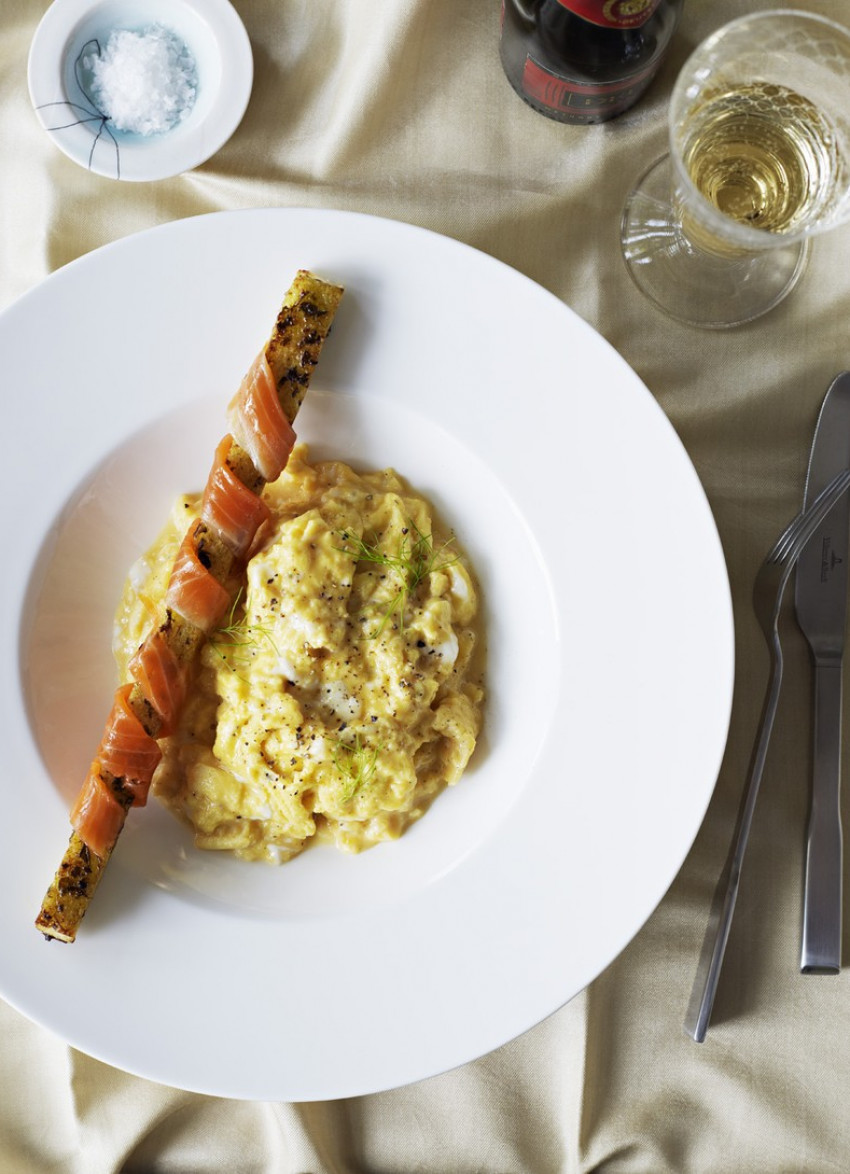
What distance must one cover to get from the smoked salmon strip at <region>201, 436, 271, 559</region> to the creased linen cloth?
3.28 ft

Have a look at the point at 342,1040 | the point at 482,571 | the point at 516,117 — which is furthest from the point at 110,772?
the point at 516,117

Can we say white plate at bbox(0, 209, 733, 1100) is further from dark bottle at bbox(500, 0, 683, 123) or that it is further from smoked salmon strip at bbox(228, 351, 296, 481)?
dark bottle at bbox(500, 0, 683, 123)

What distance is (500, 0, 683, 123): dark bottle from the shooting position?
2.78m

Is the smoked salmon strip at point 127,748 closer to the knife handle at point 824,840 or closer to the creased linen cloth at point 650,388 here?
the creased linen cloth at point 650,388

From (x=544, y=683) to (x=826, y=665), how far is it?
96cm

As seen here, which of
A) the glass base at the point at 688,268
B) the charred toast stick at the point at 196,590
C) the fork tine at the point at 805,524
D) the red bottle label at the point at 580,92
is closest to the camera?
the charred toast stick at the point at 196,590

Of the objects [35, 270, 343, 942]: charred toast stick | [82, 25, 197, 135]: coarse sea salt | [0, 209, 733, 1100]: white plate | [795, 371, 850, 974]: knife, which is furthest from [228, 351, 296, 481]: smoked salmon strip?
[795, 371, 850, 974]: knife

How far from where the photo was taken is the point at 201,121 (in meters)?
3.07

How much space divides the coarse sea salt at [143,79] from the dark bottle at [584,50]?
0.99m

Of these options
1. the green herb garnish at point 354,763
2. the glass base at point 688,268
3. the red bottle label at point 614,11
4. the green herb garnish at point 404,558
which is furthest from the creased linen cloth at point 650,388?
the green herb garnish at point 354,763

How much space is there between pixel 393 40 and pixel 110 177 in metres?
0.95

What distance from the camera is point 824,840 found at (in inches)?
123

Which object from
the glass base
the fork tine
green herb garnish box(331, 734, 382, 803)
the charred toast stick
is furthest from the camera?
the glass base

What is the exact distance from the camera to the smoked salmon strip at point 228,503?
267 cm
